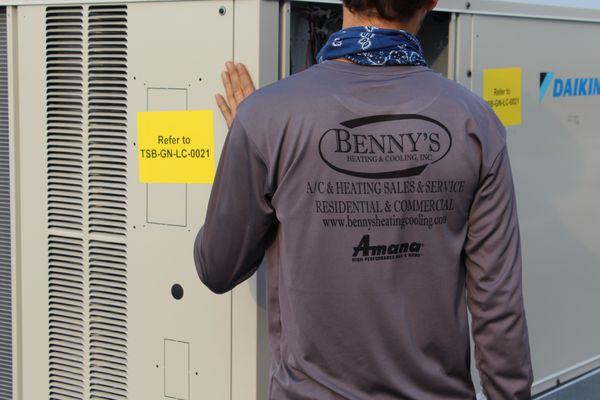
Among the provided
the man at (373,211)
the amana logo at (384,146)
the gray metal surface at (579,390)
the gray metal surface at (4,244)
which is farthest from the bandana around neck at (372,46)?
the gray metal surface at (579,390)

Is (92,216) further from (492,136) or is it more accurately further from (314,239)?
(492,136)

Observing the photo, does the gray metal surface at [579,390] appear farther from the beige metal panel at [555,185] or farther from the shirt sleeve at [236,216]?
the shirt sleeve at [236,216]

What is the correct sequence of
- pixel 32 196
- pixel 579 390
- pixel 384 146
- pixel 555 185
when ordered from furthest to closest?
pixel 579 390
pixel 555 185
pixel 32 196
pixel 384 146

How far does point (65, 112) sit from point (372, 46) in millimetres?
1078

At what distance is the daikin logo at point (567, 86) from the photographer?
2914 mm

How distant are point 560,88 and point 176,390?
5.29 ft

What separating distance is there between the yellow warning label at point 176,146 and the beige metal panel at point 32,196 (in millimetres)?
349

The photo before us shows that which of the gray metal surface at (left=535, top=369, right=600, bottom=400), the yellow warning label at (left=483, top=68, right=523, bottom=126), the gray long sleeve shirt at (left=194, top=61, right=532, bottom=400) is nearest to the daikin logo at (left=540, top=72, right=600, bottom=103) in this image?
the yellow warning label at (left=483, top=68, right=523, bottom=126)

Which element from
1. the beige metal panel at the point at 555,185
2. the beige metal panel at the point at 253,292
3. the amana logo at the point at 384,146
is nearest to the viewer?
the amana logo at the point at 384,146

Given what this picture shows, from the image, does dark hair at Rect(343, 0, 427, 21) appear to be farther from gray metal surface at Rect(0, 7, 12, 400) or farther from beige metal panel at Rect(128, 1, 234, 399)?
gray metal surface at Rect(0, 7, 12, 400)

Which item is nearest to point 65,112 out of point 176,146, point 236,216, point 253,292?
point 176,146

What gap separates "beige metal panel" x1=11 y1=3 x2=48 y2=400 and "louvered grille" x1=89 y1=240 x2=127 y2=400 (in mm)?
168

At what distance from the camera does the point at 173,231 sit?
2287 millimetres

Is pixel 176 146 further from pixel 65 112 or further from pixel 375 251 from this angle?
pixel 375 251
